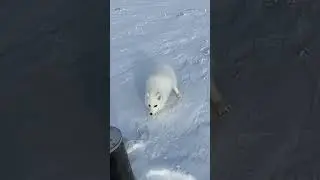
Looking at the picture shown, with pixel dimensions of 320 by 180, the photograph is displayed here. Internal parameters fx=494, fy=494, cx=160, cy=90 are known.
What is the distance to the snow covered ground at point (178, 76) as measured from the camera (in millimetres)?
1623

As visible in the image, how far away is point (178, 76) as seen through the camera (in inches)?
74.6

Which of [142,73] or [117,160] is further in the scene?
[142,73]

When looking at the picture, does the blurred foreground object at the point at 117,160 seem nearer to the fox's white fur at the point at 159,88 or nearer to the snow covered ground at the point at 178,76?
the snow covered ground at the point at 178,76

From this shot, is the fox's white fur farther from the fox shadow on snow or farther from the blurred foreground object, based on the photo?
the blurred foreground object

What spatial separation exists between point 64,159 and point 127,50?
1109 millimetres

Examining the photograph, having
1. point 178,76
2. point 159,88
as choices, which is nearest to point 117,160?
point 159,88

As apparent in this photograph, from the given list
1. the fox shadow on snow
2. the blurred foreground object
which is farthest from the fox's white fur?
the blurred foreground object

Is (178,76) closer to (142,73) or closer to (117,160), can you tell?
(142,73)

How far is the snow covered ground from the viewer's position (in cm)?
162

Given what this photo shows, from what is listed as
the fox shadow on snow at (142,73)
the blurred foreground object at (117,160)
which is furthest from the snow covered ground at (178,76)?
the blurred foreground object at (117,160)
